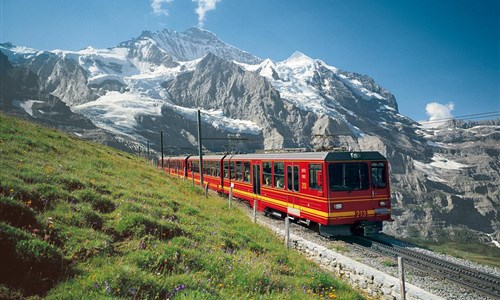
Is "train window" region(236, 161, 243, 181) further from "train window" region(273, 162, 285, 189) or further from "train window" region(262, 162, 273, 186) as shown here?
"train window" region(273, 162, 285, 189)

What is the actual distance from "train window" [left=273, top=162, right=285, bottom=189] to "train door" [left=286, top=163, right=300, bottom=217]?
17.3 inches

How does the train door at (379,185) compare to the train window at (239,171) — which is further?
the train window at (239,171)

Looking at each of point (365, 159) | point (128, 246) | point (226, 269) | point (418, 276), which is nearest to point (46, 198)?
point (128, 246)

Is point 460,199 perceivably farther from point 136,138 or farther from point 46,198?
point 46,198

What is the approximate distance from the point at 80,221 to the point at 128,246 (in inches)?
54.7

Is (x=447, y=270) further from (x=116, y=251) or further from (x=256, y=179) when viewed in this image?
(x=256, y=179)

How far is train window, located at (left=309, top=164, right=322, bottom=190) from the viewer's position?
553 inches

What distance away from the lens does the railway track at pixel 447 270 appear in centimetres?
945

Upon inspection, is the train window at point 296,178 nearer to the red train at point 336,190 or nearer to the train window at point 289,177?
the red train at point 336,190

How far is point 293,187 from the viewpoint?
52.3 feet

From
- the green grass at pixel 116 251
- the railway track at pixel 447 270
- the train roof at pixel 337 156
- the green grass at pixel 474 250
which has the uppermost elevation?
the train roof at pixel 337 156

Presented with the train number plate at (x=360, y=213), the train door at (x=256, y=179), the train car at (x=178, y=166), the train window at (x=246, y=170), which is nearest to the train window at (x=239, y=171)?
the train window at (x=246, y=170)

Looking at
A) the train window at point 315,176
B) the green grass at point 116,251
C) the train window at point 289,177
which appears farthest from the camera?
the train window at point 289,177

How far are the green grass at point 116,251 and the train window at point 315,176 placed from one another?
4926 millimetres
